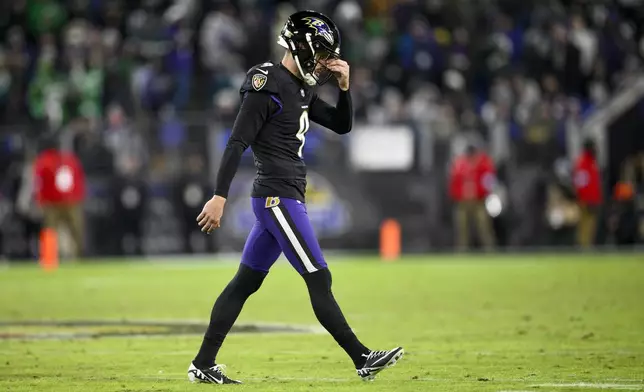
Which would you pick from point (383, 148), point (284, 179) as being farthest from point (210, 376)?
point (383, 148)

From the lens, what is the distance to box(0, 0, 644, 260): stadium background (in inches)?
989

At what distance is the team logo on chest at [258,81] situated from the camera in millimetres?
8305

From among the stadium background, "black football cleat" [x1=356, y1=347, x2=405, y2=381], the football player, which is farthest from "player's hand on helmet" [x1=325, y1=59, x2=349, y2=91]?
the stadium background

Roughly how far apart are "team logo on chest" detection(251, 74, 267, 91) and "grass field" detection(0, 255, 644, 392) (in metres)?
1.84

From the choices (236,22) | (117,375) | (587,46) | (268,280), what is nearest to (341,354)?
(117,375)

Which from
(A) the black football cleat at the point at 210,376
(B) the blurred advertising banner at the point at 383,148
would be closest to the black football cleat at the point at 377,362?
(A) the black football cleat at the point at 210,376

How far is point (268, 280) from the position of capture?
20.0m

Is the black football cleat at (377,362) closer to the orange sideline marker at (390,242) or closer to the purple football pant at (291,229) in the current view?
the purple football pant at (291,229)

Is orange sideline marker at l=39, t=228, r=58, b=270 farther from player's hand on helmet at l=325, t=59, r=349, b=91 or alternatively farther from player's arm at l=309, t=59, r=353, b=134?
player's hand on helmet at l=325, t=59, r=349, b=91

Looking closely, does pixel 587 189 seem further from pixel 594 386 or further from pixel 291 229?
pixel 291 229

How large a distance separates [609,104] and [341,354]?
17.7 m

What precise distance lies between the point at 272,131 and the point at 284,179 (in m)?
0.31

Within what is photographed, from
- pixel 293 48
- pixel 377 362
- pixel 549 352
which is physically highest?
pixel 293 48

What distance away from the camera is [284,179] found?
27.8 ft
